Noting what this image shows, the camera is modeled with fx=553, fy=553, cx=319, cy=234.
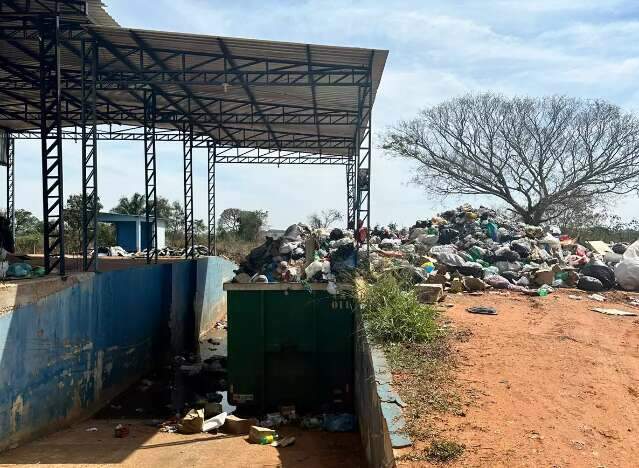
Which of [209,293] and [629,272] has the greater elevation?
[629,272]

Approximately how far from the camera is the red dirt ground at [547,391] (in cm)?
380

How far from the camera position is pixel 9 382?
734 cm

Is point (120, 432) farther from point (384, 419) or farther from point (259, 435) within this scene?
point (384, 419)

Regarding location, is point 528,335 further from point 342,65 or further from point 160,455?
point 342,65

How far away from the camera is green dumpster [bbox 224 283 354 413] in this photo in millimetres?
10383

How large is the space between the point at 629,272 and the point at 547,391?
699 cm

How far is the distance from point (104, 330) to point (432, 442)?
8.33m

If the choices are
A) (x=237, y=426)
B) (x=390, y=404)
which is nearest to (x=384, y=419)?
(x=390, y=404)

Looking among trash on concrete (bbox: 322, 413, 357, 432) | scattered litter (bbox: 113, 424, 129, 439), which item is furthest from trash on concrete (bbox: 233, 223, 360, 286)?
scattered litter (bbox: 113, 424, 129, 439)

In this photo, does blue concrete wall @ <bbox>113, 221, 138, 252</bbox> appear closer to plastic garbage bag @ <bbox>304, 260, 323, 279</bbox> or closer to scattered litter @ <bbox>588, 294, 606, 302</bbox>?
plastic garbage bag @ <bbox>304, 260, 323, 279</bbox>

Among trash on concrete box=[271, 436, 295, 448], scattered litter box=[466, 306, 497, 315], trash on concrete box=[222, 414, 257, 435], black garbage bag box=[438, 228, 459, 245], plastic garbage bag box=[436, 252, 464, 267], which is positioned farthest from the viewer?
black garbage bag box=[438, 228, 459, 245]

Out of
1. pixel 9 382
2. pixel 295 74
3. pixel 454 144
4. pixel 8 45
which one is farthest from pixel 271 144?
pixel 9 382

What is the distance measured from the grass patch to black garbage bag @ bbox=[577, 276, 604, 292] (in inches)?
312

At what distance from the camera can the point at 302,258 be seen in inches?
488
